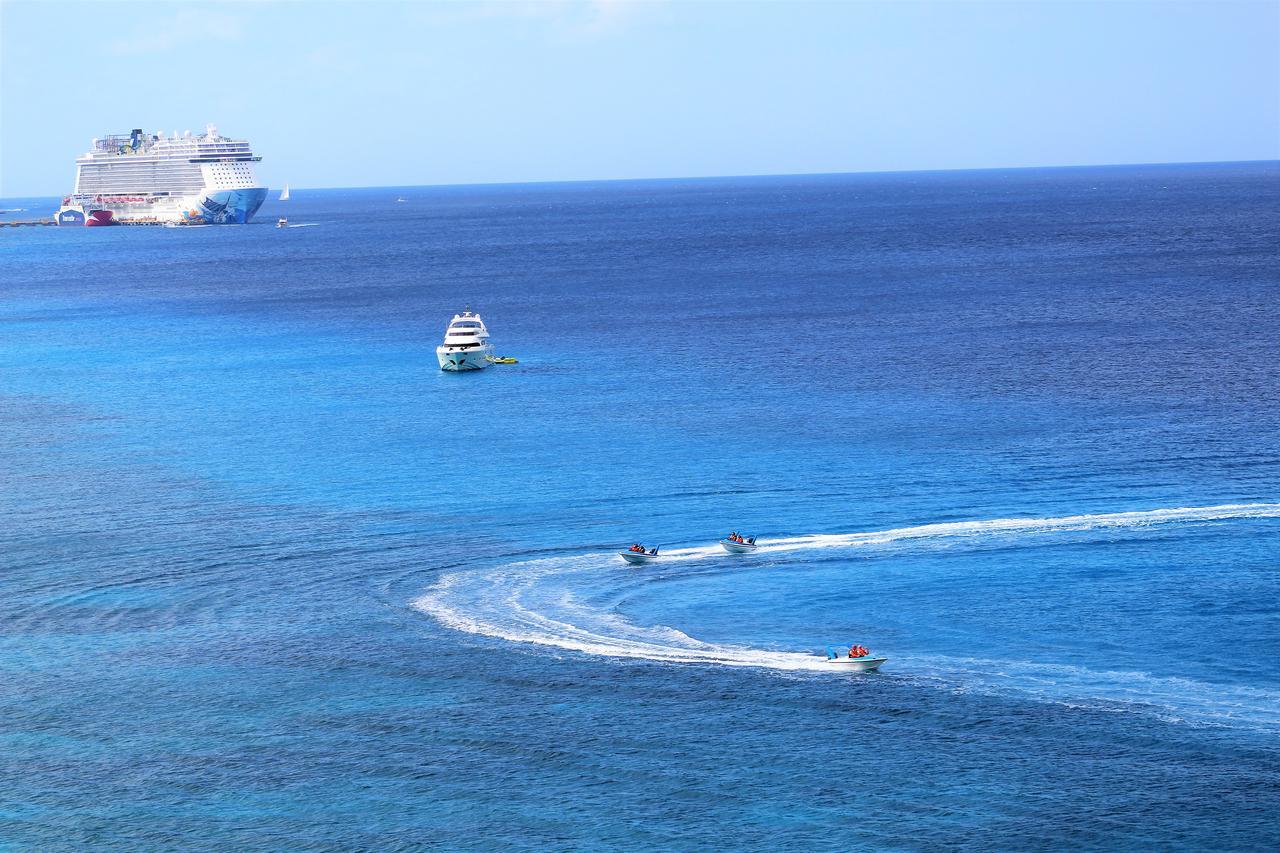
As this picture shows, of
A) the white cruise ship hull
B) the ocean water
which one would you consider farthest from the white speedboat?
the ocean water

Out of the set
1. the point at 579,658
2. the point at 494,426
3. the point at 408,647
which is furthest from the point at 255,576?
the point at 494,426

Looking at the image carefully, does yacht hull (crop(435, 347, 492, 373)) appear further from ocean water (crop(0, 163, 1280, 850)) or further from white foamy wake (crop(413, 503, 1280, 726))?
white foamy wake (crop(413, 503, 1280, 726))

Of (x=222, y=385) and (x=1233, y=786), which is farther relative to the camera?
(x=222, y=385)

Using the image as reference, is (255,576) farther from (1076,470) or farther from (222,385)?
(222,385)

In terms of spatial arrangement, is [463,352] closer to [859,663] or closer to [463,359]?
[463,359]

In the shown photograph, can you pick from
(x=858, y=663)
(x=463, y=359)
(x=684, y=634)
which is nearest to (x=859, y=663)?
(x=858, y=663)

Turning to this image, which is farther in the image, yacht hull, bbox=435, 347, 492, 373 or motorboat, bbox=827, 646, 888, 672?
yacht hull, bbox=435, 347, 492, 373

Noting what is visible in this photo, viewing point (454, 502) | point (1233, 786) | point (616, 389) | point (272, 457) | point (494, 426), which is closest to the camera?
point (1233, 786)

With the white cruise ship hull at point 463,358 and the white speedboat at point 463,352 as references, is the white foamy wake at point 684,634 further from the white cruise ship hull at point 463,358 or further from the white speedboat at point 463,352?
the white speedboat at point 463,352
